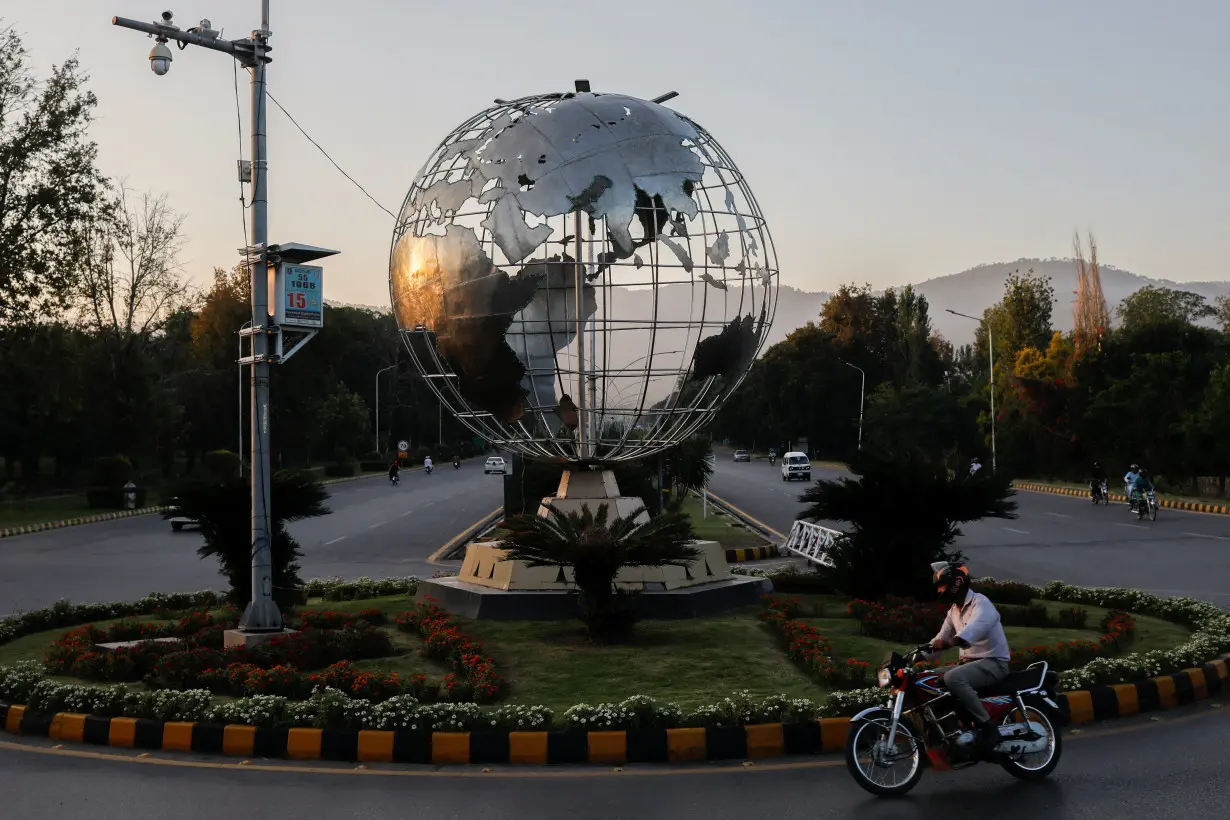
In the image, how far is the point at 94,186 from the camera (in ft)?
138

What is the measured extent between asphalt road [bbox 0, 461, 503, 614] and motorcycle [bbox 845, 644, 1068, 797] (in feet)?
42.3

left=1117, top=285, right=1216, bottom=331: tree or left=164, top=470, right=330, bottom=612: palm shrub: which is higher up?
left=1117, top=285, right=1216, bottom=331: tree

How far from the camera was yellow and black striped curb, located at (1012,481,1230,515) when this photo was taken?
3372 centimetres

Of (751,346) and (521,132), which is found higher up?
(521,132)

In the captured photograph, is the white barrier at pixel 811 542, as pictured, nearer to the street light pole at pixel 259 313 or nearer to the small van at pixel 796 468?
the street light pole at pixel 259 313

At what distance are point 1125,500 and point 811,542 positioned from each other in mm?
21141

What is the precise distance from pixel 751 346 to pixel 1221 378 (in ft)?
104

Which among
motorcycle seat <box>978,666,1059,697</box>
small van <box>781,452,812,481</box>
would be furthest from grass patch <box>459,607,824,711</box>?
small van <box>781,452,812,481</box>

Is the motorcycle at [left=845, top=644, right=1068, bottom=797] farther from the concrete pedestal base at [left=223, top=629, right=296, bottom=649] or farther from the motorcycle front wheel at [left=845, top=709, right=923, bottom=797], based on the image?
the concrete pedestal base at [left=223, top=629, right=296, bottom=649]

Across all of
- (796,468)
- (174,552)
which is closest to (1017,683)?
(174,552)

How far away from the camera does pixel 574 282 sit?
43.3 ft

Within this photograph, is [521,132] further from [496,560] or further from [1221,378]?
[1221,378]

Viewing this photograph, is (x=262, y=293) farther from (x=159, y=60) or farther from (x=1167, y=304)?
(x=1167, y=304)

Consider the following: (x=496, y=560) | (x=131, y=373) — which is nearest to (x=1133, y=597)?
(x=496, y=560)
